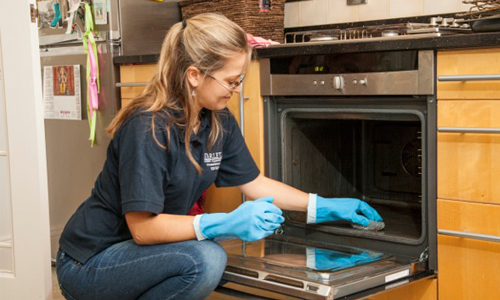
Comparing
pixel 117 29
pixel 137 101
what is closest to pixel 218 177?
pixel 137 101

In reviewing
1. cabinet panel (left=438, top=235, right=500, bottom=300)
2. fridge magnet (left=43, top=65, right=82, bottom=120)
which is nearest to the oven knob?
cabinet panel (left=438, top=235, right=500, bottom=300)

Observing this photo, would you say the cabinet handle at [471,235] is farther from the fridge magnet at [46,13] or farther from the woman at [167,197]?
the fridge magnet at [46,13]

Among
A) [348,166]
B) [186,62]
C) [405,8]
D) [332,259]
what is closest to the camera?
[186,62]

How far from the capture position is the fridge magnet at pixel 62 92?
3035mm

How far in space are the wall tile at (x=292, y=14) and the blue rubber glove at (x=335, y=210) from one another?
3.86 feet

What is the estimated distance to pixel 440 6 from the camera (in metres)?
2.68

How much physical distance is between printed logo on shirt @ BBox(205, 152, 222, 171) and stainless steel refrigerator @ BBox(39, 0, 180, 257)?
3.22 ft

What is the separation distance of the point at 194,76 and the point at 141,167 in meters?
0.29

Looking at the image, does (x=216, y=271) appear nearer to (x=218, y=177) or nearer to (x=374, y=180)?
(x=218, y=177)

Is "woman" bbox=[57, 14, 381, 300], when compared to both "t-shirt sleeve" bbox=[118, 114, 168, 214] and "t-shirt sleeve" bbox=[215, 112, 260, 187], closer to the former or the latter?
"t-shirt sleeve" bbox=[118, 114, 168, 214]

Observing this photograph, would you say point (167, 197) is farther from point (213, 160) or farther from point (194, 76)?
point (194, 76)

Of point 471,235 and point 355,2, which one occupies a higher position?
point 355,2

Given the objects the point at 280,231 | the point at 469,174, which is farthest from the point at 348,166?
the point at 469,174

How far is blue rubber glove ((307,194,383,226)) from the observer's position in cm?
217
